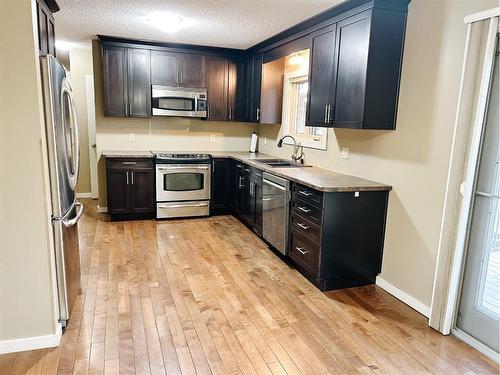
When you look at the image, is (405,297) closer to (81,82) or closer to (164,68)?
(164,68)

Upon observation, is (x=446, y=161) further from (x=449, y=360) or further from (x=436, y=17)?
(x=449, y=360)

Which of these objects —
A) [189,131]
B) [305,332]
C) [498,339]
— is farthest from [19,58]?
[189,131]

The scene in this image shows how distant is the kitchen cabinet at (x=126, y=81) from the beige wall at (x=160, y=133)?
0.84 ft

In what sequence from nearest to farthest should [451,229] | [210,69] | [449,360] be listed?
[449,360]
[451,229]
[210,69]

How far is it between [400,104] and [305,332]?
6.33 ft

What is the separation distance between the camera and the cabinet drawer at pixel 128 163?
477 centimetres

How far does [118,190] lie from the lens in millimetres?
4867

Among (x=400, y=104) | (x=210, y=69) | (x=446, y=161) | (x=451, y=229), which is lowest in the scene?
(x=451, y=229)

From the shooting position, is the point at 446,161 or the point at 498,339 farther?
the point at 446,161

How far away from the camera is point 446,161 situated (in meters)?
2.56

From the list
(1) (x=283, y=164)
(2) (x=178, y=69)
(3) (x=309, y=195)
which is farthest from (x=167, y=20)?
(3) (x=309, y=195)

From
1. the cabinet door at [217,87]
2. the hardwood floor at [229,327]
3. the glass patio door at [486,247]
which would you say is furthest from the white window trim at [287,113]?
the glass patio door at [486,247]

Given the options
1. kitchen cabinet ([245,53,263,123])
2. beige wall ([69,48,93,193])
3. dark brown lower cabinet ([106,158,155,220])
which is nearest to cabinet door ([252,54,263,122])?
kitchen cabinet ([245,53,263,123])

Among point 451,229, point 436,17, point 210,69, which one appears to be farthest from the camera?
point 210,69
